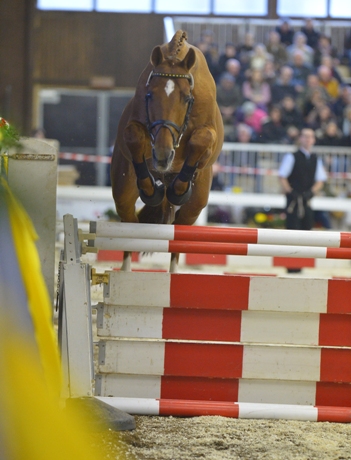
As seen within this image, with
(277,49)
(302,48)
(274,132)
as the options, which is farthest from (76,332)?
(302,48)

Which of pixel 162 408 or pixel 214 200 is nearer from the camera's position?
pixel 162 408

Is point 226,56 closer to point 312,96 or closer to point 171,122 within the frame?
point 312,96

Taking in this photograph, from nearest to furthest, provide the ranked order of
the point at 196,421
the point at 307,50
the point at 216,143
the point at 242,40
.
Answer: the point at 196,421
the point at 216,143
the point at 307,50
the point at 242,40

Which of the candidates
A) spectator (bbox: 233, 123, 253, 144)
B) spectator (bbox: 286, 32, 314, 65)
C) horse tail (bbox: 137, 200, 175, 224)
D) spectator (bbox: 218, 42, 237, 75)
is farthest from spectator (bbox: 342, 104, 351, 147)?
horse tail (bbox: 137, 200, 175, 224)

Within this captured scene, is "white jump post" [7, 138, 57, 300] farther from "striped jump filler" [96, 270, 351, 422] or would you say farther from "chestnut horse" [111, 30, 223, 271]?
"chestnut horse" [111, 30, 223, 271]

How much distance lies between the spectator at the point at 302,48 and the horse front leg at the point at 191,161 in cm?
943

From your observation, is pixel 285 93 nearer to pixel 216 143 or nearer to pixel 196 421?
pixel 216 143

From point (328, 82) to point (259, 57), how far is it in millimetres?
1233

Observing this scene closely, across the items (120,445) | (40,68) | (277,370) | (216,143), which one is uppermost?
(40,68)

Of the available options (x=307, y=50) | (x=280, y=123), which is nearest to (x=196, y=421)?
(x=280, y=123)

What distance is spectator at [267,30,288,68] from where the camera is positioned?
12.5 meters

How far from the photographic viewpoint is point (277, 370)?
9.41 feet

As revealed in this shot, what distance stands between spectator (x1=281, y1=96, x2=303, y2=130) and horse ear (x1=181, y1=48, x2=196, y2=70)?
837 cm

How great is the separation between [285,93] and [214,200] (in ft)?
8.29
